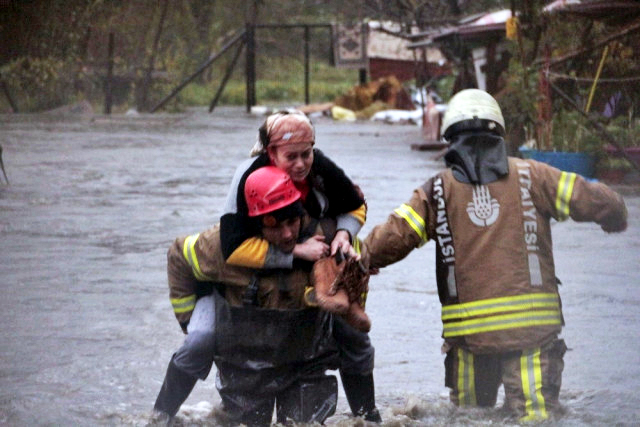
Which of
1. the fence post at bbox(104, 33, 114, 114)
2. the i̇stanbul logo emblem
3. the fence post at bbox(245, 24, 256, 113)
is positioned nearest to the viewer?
the i̇stanbul logo emblem

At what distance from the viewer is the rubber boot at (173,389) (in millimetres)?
4562

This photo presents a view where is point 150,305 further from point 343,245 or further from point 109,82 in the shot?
point 109,82

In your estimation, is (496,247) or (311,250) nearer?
(311,250)

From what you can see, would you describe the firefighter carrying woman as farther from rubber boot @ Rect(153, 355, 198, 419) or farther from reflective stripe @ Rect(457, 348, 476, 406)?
reflective stripe @ Rect(457, 348, 476, 406)

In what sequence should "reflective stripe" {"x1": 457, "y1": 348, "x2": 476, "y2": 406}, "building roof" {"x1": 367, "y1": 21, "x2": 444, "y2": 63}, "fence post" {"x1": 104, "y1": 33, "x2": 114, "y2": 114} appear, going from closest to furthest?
"reflective stripe" {"x1": 457, "y1": 348, "x2": 476, "y2": 406} < "fence post" {"x1": 104, "y1": 33, "x2": 114, "y2": 114} < "building roof" {"x1": 367, "y1": 21, "x2": 444, "y2": 63}

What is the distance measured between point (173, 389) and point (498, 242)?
4.26 ft

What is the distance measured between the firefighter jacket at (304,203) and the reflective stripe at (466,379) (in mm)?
676

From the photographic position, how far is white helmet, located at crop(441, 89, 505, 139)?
4.77 meters

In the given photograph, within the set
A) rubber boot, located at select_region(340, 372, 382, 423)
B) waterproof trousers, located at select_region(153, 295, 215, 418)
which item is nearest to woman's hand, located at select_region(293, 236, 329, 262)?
waterproof trousers, located at select_region(153, 295, 215, 418)

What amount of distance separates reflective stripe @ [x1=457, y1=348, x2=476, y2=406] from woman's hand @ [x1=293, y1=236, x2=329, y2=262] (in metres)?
0.74

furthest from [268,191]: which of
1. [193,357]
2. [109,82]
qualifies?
[109,82]

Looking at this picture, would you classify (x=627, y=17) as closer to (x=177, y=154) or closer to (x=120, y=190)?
(x=120, y=190)

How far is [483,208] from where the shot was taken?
4684mm

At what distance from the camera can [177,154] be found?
1738 cm
